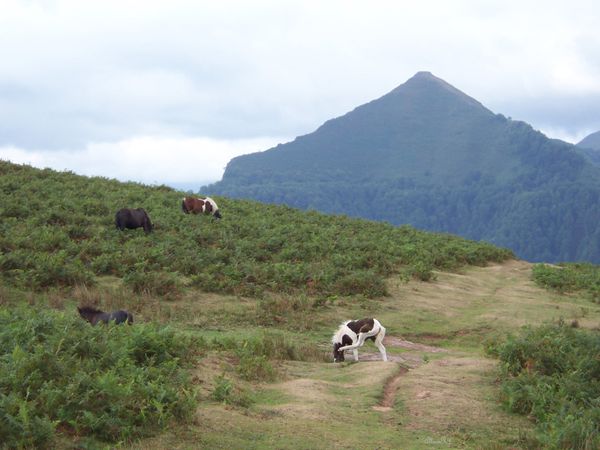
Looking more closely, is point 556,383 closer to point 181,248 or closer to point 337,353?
point 337,353

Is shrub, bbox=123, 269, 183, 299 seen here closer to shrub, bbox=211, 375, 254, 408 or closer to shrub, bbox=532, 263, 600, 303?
shrub, bbox=211, 375, 254, 408

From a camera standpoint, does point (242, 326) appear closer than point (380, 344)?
No

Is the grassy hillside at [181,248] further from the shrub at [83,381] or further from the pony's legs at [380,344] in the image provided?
the shrub at [83,381]

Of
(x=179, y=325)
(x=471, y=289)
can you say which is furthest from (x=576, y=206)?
(x=179, y=325)

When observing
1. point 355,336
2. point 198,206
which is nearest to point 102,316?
point 355,336

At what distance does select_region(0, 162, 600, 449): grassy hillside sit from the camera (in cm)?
728

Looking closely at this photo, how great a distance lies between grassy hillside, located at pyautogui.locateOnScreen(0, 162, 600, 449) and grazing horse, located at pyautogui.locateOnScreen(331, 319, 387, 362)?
443mm

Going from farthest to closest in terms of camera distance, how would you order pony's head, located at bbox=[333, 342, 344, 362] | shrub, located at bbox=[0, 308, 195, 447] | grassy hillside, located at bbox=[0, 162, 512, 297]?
grassy hillside, located at bbox=[0, 162, 512, 297] → pony's head, located at bbox=[333, 342, 344, 362] → shrub, located at bbox=[0, 308, 195, 447]

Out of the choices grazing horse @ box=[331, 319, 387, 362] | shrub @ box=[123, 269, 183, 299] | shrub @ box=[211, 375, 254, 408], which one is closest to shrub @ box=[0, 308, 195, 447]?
shrub @ box=[211, 375, 254, 408]

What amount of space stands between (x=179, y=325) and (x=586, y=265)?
80.5 ft

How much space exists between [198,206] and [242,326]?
13.1 meters

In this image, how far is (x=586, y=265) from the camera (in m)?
31.9

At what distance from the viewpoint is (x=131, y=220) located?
21.9 metres

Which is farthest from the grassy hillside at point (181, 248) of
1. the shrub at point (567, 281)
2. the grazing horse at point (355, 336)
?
the grazing horse at point (355, 336)
